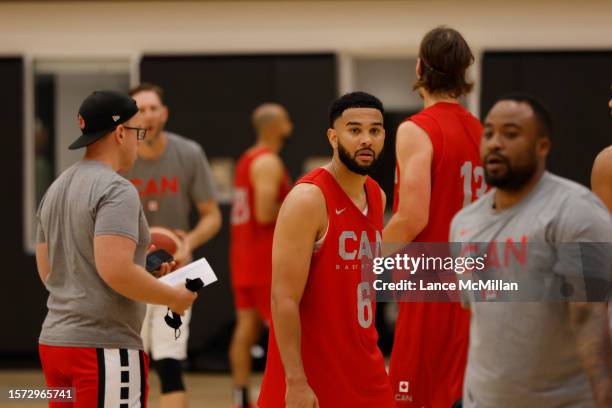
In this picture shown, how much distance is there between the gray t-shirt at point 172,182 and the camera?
6254 mm

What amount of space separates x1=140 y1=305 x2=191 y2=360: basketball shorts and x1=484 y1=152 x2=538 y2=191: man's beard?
316 centimetres

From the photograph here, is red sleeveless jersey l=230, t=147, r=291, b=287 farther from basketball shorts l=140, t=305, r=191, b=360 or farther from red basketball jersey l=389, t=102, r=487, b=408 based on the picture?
red basketball jersey l=389, t=102, r=487, b=408

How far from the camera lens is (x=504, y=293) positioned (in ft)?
9.87

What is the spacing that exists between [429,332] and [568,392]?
1.51 m

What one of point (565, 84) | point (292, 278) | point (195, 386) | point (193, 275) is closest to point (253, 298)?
point (195, 386)

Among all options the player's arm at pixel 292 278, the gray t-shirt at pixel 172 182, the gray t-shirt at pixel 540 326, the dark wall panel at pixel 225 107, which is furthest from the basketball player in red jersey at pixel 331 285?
the dark wall panel at pixel 225 107

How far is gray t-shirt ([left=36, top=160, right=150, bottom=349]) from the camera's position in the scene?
395cm

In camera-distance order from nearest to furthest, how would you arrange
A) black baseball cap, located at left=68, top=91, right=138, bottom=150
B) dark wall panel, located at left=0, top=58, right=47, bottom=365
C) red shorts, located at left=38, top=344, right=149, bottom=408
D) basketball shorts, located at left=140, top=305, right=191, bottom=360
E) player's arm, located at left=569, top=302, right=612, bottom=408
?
1. player's arm, located at left=569, top=302, right=612, bottom=408
2. red shorts, located at left=38, top=344, right=149, bottom=408
3. black baseball cap, located at left=68, top=91, right=138, bottom=150
4. basketball shorts, located at left=140, top=305, right=191, bottom=360
5. dark wall panel, located at left=0, top=58, right=47, bottom=365

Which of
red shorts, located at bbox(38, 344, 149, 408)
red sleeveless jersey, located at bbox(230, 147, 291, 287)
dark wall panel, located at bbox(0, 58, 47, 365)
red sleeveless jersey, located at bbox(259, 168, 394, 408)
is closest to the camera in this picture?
red sleeveless jersey, located at bbox(259, 168, 394, 408)

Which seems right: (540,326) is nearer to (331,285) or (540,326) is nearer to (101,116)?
(331,285)

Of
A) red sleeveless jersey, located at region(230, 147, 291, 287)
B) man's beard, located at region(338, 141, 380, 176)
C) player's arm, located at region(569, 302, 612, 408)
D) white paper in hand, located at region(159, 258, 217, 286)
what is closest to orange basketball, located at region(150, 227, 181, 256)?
white paper in hand, located at region(159, 258, 217, 286)

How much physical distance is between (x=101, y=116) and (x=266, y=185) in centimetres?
372

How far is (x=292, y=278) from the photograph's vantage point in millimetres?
3779

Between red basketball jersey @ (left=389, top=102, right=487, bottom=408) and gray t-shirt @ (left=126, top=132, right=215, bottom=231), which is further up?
gray t-shirt @ (left=126, top=132, right=215, bottom=231)
